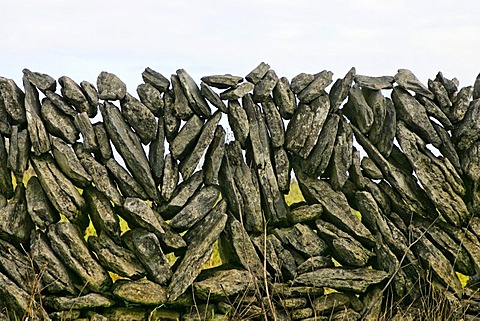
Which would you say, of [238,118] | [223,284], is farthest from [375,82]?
[223,284]

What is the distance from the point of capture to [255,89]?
6008 millimetres

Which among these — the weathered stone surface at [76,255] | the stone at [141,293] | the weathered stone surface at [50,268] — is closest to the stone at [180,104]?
the weathered stone surface at [76,255]

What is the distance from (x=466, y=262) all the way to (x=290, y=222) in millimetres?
1671

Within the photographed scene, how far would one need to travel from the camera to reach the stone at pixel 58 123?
5.73 meters

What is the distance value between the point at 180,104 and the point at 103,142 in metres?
0.73

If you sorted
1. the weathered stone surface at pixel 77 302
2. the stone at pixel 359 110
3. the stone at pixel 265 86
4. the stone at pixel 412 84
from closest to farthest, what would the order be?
the weathered stone surface at pixel 77 302, the stone at pixel 265 86, the stone at pixel 359 110, the stone at pixel 412 84

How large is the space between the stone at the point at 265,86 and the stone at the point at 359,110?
0.73 meters

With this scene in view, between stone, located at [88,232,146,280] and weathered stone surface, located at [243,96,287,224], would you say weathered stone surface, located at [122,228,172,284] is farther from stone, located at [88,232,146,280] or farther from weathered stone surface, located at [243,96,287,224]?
weathered stone surface, located at [243,96,287,224]

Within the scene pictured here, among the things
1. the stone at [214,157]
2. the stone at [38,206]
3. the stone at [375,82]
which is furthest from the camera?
the stone at [375,82]

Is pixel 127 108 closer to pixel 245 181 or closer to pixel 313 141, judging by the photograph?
pixel 245 181

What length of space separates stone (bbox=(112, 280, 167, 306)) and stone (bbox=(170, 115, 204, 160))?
112cm

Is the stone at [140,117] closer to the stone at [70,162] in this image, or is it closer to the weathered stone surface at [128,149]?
the weathered stone surface at [128,149]

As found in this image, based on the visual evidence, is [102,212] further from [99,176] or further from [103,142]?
[103,142]

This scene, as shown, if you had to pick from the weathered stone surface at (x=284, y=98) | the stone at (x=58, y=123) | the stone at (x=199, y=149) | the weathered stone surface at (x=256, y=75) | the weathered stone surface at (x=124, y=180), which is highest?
the weathered stone surface at (x=256, y=75)
